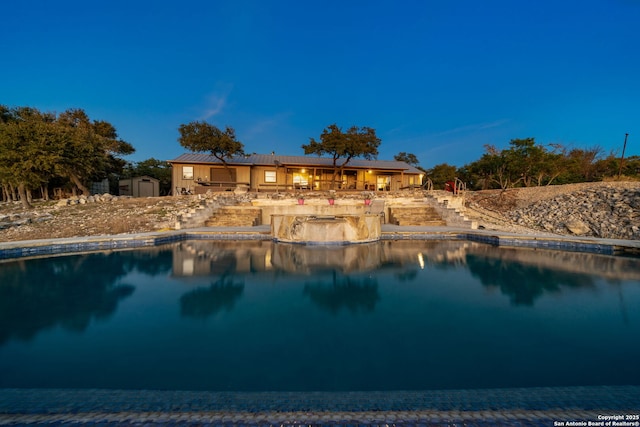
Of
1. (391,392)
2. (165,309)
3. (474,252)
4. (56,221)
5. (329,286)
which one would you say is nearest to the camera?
(391,392)

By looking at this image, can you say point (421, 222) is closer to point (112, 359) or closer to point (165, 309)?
point (165, 309)

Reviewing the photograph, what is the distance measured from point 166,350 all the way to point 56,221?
14.0 metres

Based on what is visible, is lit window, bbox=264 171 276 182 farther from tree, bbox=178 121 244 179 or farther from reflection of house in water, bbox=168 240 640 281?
reflection of house in water, bbox=168 240 640 281

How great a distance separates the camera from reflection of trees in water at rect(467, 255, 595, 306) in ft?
20.3

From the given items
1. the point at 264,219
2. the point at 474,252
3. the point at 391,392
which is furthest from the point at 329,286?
the point at 264,219

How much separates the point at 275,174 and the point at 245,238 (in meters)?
13.1

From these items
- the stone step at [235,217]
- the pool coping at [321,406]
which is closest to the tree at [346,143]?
the stone step at [235,217]

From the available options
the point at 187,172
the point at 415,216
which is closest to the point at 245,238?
the point at 415,216

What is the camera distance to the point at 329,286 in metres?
6.50

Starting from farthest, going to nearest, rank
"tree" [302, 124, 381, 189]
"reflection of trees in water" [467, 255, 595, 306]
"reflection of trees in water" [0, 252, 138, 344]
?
"tree" [302, 124, 381, 189]
"reflection of trees in water" [467, 255, 595, 306]
"reflection of trees in water" [0, 252, 138, 344]

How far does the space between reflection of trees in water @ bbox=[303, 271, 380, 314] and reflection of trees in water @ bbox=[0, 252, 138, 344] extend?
147 inches

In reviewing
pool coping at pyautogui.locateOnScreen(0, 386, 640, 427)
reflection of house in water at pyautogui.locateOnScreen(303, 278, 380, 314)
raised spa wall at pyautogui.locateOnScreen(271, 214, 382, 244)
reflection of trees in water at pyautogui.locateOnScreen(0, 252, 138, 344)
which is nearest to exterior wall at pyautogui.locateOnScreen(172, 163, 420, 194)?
raised spa wall at pyautogui.locateOnScreen(271, 214, 382, 244)

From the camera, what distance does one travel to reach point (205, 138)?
20.8m

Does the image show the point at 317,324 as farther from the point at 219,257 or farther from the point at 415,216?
the point at 415,216
